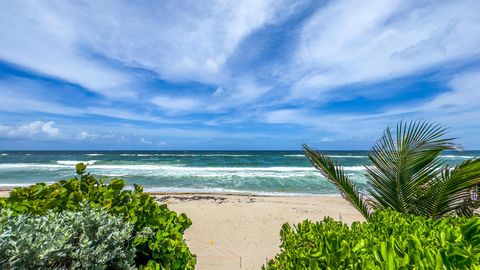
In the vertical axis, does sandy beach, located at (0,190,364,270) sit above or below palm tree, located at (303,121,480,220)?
below

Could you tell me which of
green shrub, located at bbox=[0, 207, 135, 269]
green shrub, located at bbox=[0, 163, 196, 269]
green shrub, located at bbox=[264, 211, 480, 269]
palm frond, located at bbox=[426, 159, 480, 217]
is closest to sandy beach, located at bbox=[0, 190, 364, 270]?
palm frond, located at bbox=[426, 159, 480, 217]

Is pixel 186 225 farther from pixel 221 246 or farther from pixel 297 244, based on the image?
pixel 221 246

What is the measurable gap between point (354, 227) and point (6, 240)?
7.58 feet

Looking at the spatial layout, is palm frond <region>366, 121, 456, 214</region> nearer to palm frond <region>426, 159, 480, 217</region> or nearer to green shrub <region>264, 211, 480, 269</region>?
palm frond <region>426, 159, 480, 217</region>

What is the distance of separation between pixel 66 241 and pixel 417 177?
389cm

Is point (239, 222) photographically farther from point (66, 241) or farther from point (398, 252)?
point (398, 252)

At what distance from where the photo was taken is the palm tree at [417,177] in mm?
3143

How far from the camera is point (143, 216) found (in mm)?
2119

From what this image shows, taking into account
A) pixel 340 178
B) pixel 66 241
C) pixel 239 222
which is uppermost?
pixel 340 178

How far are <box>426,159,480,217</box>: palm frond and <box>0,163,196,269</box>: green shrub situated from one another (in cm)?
309

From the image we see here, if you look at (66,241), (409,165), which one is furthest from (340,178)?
(66,241)

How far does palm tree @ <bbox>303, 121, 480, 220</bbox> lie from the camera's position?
3143mm

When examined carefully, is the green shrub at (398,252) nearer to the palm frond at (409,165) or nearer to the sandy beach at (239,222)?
the palm frond at (409,165)

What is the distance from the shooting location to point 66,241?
149 centimetres
